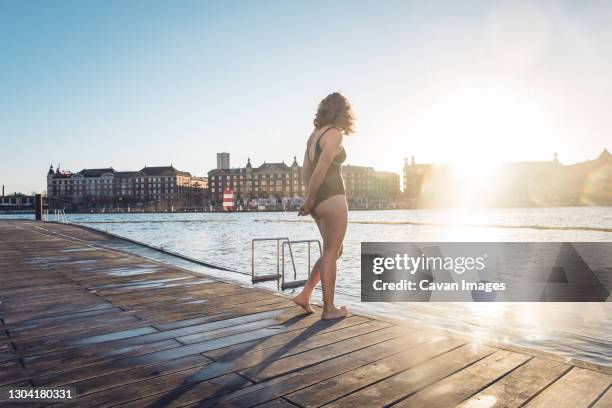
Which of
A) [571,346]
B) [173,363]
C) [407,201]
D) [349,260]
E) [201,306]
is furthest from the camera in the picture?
[407,201]

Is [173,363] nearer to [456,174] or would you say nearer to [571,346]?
[571,346]

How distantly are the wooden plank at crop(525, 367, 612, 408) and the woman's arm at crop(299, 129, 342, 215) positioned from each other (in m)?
2.11

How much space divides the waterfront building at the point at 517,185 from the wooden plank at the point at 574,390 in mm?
167910

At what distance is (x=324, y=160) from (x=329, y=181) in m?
0.20

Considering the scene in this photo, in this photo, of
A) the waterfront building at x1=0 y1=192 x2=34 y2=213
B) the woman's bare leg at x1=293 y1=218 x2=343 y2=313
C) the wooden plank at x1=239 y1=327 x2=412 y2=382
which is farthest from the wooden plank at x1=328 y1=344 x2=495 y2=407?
the waterfront building at x1=0 y1=192 x2=34 y2=213

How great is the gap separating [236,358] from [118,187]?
162188 millimetres

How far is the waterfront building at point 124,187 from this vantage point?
5768 inches

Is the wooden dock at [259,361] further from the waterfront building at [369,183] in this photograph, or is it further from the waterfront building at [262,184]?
the waterfront building at [369,183]

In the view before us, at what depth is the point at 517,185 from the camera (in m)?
170

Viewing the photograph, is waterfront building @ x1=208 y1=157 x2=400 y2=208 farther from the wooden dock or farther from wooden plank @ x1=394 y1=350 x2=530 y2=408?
wooden plank @ x1=394 y1=350 x2=530 y2=408

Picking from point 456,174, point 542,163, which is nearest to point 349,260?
point 456,174

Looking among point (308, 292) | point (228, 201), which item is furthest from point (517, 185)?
point (308, 292)

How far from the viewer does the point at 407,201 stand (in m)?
167

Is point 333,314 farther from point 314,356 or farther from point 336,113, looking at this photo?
point 336,113
